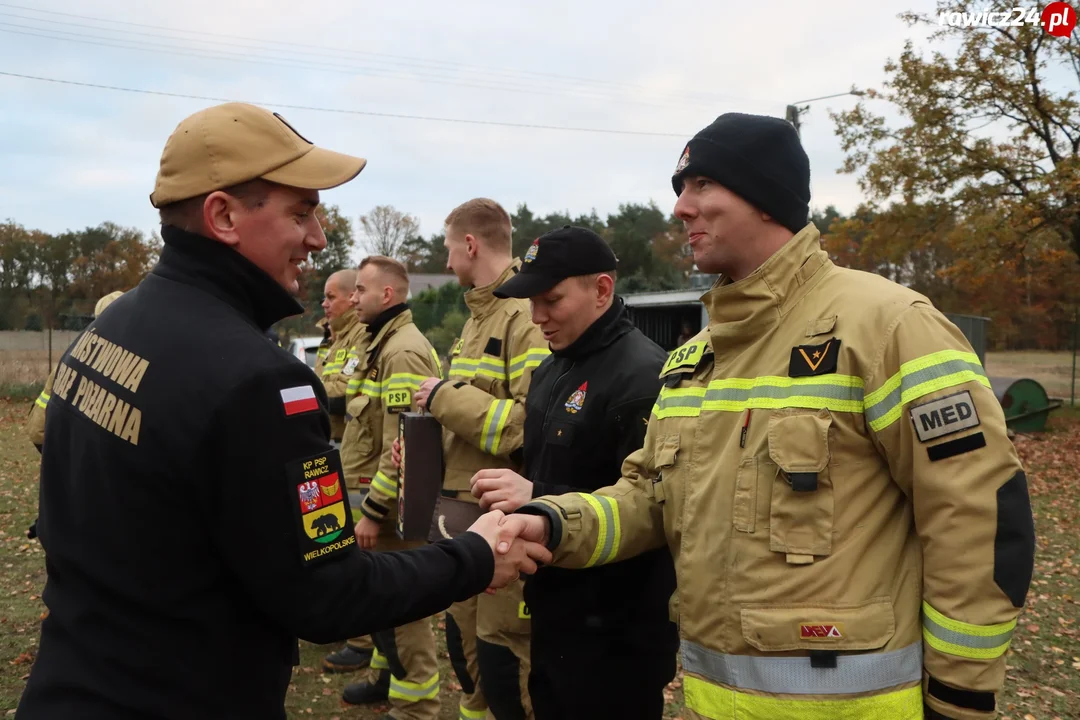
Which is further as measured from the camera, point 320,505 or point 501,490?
point 501,490

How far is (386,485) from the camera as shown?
4801 mm

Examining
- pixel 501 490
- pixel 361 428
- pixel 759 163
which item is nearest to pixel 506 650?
pixel 501 490

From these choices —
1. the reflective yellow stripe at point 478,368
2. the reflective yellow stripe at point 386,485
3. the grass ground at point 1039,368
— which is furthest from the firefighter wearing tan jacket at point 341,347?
the grass ground at point 1039,368

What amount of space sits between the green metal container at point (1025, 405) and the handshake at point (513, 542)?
16.4 m

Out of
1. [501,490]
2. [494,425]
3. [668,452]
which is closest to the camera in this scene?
[668,452]

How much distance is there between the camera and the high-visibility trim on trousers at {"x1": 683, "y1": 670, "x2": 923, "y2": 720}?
77.9 inches

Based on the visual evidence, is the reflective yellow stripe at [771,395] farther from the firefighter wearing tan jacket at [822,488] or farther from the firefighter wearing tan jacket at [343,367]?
the firefighter wearing tan jacket at [343,367]

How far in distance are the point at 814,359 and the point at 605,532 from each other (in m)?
0.92

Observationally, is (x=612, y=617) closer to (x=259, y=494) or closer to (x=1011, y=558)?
(x=1011, y=558)

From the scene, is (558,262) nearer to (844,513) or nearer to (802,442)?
(802,442)

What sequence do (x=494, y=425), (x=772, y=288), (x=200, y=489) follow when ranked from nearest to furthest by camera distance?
(x=200, y=489) < (x=772, y=288) < (x=494, y=425)

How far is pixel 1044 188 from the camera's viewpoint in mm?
16953

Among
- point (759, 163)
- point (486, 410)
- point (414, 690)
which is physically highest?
point (759, 163)

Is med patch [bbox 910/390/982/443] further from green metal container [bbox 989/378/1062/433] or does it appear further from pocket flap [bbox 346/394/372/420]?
green metal container [bbox 989/378/1062/433]
